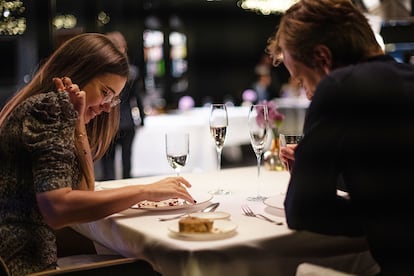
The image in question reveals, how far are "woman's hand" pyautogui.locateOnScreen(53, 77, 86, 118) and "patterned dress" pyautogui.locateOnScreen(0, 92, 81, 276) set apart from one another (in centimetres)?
12

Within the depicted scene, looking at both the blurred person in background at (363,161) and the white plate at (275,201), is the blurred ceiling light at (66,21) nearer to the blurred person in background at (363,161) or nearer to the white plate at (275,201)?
the white plate at (275,201)

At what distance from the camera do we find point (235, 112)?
715 cm

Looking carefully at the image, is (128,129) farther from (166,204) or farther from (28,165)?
(28,165)

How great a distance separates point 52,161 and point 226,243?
52 centimetres

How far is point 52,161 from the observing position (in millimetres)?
1630

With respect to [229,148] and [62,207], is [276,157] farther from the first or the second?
[229,148]

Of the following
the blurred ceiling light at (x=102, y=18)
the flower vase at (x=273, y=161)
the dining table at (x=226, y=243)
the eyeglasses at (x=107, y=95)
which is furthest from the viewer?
the blurred ceiling light at (x=102, y=18)

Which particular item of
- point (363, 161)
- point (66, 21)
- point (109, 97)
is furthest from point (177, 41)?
point (363, 161)

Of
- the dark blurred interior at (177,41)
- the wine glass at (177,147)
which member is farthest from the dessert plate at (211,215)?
the dark blurred interior at (177,41)

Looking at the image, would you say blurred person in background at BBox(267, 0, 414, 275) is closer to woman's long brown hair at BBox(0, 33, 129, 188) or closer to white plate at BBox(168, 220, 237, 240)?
white plate at BBox(168, 220, 237, 240)

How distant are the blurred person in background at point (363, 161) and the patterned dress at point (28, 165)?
0.65m

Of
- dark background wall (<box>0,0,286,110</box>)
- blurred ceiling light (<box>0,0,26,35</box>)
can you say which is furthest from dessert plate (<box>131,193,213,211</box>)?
dark background wall (<box>0,0,286,110</box>)

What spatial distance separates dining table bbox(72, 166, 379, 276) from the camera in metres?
1.48

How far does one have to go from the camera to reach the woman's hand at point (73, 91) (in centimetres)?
185
